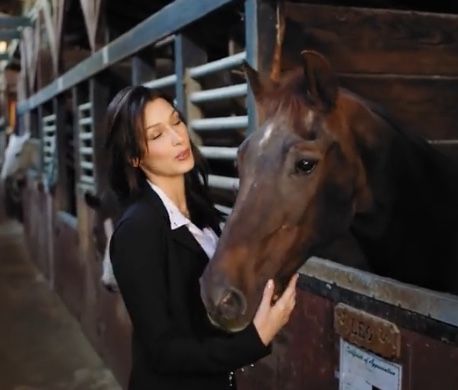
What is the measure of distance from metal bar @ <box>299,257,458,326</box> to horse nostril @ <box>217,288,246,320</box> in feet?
1.53

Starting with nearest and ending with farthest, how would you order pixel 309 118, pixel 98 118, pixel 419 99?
pixel 309 118 → pixel 419 99 → pixel 98 118

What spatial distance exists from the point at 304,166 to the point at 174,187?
0.33 m

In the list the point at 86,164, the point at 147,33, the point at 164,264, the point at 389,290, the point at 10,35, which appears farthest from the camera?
the point at 10,35

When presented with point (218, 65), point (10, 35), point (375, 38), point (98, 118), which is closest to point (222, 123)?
point (218, 65)

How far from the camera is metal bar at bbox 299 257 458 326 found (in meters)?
1.56

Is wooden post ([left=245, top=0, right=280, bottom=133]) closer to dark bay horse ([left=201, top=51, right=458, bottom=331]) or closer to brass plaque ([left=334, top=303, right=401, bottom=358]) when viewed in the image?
dark bay horse ([left=201, top=51, right=458, bottom=331])

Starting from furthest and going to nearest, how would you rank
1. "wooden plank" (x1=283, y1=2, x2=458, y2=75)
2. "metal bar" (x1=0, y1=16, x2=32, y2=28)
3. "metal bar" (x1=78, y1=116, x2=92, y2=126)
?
"metal bar" (x1=0, y1=16, x2=32, y2=28), "metal bar" (x1=78, y1=116, x2=92, y2=126), "wooden plank" (x1=283, y1=2, x2=458, y2=75)

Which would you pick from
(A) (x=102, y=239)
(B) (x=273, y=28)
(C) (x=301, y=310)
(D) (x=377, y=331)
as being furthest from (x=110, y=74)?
(D) (x=377, y=331)

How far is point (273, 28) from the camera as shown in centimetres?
233

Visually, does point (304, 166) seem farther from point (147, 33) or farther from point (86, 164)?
point (86, 164)

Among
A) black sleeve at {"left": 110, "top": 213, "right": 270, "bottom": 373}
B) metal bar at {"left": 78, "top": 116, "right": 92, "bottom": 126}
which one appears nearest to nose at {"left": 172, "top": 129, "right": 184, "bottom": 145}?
black sleeve at {"left": 110, "top": 213, "right": 270, "bottom": 373}

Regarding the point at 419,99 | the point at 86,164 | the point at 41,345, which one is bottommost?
the point at 41,345

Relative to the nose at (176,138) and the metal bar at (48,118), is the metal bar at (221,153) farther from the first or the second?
the metal bar at (48,118)

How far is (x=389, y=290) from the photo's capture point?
1.76 metres
